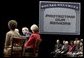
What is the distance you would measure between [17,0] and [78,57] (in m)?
1.63

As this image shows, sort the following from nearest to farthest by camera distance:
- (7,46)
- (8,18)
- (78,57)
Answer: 1. (7,46)
2. (78,57)
3. (8,18)

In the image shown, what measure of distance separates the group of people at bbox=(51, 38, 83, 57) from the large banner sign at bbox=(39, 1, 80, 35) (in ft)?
0.63

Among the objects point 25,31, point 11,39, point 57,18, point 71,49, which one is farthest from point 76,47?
point 11,39

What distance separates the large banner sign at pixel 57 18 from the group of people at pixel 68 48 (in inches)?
7.5

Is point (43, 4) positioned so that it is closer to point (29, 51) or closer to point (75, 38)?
point (75, 38)

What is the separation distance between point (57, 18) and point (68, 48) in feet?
1.98

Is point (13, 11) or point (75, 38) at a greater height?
point (13, 11)

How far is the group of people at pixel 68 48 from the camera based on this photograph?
20.4 feet

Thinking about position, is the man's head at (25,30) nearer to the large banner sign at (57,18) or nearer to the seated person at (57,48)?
the large banner sign at (57,18)

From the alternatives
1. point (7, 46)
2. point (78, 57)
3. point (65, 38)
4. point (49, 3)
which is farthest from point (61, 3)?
point (7, 46)

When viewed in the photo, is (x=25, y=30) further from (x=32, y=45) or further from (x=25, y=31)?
(x=32, y=45)

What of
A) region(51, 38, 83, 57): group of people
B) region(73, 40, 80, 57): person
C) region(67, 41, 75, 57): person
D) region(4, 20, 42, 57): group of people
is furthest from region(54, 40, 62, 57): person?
region(4, 20, 42, 57): group of people

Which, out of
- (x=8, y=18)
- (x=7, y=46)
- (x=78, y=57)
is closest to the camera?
(x=7, y=46)

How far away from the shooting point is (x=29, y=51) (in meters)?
5.23
